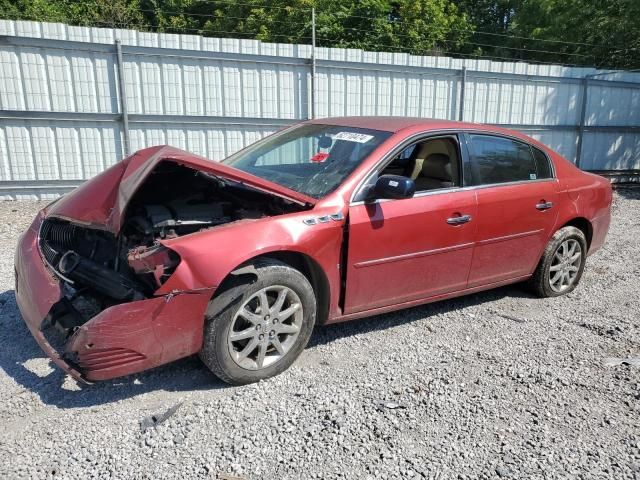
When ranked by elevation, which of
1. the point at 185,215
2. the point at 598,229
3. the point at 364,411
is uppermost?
the point at 185,215

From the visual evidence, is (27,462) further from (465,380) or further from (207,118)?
(207,118)

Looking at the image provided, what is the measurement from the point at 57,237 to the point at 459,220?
2872mm

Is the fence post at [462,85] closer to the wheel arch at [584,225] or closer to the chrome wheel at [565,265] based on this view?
the wheel arch at [584,225]

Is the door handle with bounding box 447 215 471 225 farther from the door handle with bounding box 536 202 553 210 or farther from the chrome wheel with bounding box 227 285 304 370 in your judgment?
the chrome wheel with bounding box 227 285 304 370

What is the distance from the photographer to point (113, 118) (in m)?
8.86

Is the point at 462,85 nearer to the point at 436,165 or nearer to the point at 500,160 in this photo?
the point at 500,160

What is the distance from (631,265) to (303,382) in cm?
477

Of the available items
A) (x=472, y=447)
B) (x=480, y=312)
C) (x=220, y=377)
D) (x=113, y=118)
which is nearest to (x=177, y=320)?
(x=220, y=377)

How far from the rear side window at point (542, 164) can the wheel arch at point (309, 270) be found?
8.01 ft

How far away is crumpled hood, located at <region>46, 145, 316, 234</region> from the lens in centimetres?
312

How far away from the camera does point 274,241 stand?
3.24 meters

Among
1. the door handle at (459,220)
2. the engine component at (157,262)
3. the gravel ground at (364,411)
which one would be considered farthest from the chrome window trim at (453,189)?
the engine component at (157,262)

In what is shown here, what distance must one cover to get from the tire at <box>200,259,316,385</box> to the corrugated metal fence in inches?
260

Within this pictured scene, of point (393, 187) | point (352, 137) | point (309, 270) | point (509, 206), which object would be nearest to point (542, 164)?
point (509, 206)
